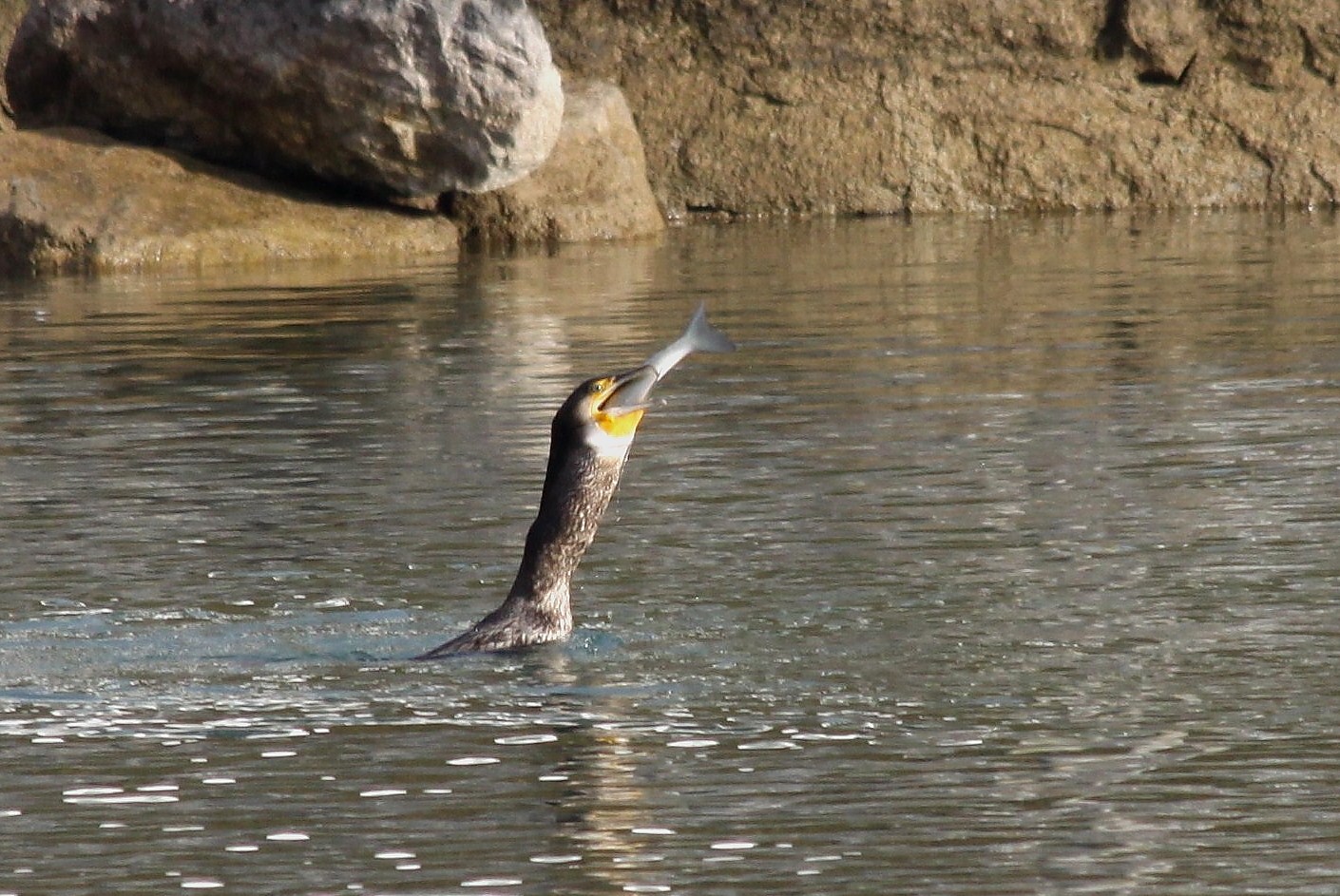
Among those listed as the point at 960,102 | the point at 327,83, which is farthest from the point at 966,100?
the point at 327,83

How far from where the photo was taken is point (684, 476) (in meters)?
7.54

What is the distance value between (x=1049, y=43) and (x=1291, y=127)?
1972 millimetres

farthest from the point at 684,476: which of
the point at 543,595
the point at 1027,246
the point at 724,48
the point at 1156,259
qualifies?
the point at 724,48

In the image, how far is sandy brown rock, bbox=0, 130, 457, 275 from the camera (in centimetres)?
1568

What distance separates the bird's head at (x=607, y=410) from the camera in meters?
5.34

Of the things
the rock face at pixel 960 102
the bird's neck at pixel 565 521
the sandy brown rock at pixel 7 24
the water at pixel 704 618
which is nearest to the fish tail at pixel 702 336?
the bird's neck at pixel 565 521

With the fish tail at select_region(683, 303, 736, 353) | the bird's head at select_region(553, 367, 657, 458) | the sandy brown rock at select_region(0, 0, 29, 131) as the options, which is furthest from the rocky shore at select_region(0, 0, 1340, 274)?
the bird's head at select_region(553, 367, 657, 458)

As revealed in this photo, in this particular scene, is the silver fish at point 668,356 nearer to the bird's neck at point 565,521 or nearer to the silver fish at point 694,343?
the silver fish at point 694,343

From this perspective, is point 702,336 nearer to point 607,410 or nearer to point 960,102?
point 607,410

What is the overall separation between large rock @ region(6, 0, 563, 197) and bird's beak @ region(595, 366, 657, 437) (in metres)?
11.0

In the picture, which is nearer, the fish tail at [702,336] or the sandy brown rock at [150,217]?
the fish tail at [702,336]

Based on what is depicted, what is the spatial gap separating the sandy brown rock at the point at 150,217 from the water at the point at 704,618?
4270 mm

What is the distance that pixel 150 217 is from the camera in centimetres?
1597

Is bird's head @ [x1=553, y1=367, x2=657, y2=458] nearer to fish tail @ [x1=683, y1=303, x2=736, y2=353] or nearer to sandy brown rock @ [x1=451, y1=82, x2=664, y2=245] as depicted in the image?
fish tail @ [x1=683, y1=303, x2=736, y2=353]
